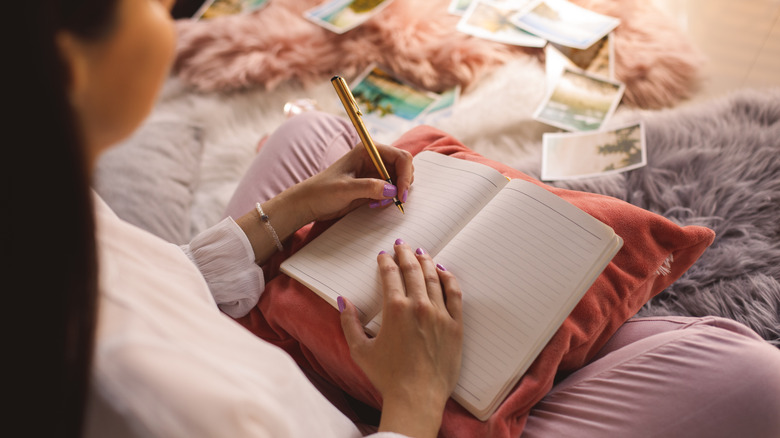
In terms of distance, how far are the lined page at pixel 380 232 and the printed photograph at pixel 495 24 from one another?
35.8 inches

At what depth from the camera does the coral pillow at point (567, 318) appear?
62 centimetres

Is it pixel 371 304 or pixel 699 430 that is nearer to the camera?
pixel 699 430

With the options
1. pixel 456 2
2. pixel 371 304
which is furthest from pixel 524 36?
pixel 371 304

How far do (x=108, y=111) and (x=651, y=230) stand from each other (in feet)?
2.18

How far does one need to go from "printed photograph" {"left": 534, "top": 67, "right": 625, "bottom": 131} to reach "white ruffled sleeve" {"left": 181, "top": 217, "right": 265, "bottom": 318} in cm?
91

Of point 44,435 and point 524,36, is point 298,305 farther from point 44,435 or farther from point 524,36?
point 524,36

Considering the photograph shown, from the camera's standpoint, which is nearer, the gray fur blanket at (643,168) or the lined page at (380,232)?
the lined page at (380,232)

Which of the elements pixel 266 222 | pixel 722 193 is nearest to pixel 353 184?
pixel 266 222

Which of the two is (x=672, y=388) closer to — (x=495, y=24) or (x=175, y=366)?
(x=175, y=366)

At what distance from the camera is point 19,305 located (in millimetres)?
324

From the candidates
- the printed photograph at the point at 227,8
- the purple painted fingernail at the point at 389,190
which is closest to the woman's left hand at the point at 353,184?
the purple painted fingernail at the point at 389,190

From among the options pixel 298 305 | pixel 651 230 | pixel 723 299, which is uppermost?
pixel 651 230

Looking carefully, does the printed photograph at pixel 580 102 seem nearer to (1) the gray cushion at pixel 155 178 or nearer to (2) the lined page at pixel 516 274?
(2) the lined page at pixel 516 274

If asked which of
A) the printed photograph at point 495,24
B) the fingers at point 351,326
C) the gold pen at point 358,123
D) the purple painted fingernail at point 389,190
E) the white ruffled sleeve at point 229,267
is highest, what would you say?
the gold pen at point 358,123
